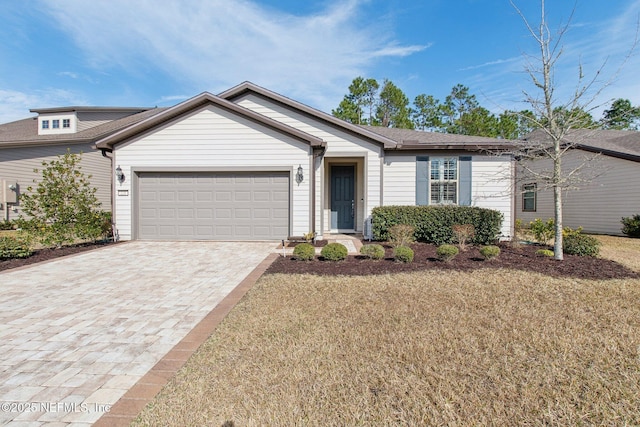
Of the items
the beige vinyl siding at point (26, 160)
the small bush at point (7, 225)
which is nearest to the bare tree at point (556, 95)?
the beige vinyl siding at point (26, 160)

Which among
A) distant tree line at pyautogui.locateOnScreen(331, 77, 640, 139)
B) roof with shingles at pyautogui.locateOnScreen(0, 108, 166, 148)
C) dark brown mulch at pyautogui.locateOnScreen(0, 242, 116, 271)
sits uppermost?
distant tree line at pyautogui.locateOnScreen(331, 77, 640, 139)

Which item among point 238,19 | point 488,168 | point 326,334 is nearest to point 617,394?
point 326,334

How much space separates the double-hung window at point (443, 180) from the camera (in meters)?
10.9

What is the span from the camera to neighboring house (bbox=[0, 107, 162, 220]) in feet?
51.3

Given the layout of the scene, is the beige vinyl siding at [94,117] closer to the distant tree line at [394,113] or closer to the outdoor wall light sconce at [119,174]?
the outdoor wall light sconce at [119,174]

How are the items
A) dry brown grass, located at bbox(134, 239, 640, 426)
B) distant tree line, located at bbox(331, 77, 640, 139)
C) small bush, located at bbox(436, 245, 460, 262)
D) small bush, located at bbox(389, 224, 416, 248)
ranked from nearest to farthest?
dry brown grass, located at bbox(134, 239, 640, 426), small bush, located at bbox(436, 245, 460, 262), small bush, located at bbox(389, 224, 416, 248), distant tree line, located at bbox(331, 77, 640, 139)

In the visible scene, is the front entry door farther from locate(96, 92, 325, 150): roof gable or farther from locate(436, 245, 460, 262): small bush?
locate(436, 245, 460, 262): small bush

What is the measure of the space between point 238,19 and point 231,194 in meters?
6.12

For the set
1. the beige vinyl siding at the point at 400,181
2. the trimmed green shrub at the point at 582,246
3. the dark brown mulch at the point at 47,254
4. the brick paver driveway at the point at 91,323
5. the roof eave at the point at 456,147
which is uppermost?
the roof eave at the point at 456,147

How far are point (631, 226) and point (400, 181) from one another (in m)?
9.24

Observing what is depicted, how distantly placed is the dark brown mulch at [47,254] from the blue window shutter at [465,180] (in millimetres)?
11826

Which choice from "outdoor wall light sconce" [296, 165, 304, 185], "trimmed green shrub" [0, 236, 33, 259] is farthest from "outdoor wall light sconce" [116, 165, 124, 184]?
"outdoor wall light sconce" [296, 165, 304, 185]

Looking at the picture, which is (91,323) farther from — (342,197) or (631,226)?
(631,226)

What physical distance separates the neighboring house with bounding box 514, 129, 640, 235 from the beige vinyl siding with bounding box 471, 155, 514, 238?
0.54m
